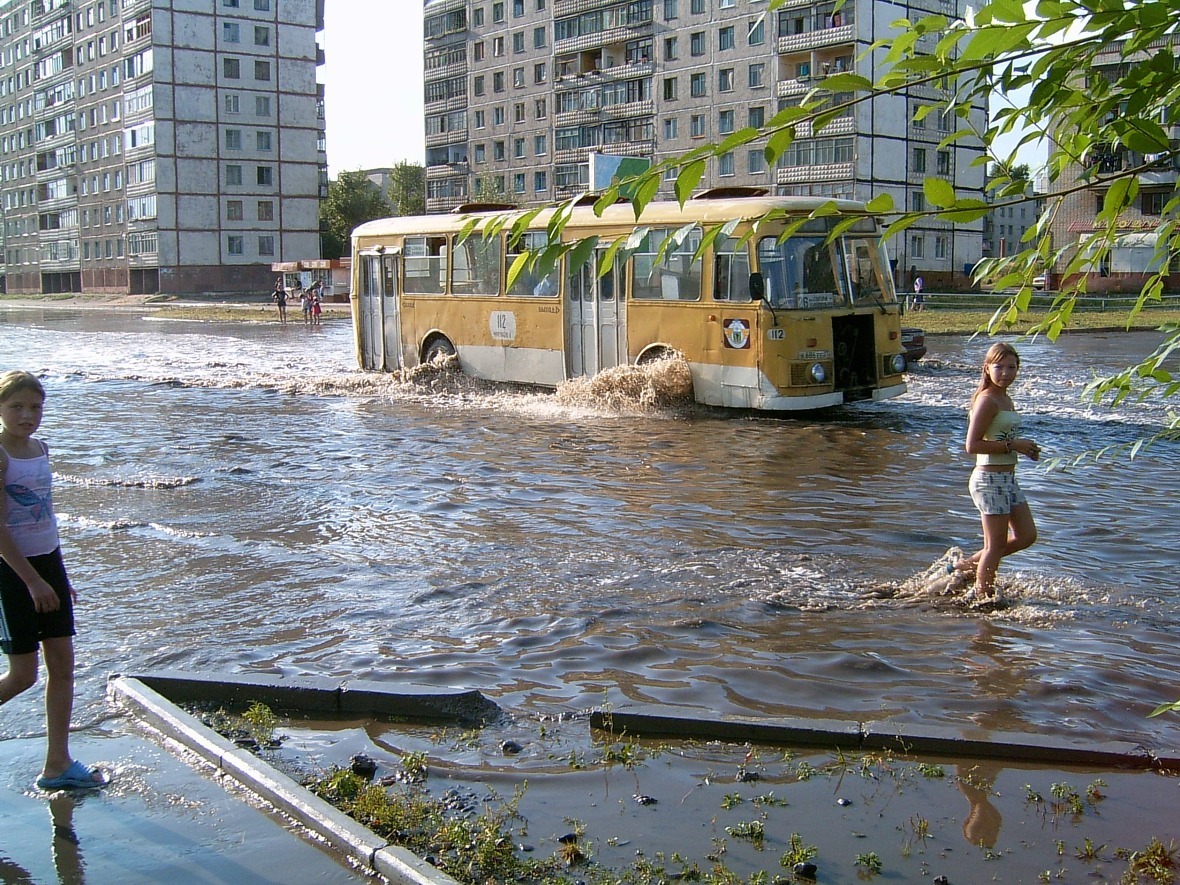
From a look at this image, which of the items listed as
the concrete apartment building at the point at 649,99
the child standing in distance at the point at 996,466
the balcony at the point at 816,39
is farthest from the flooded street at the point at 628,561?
the balcony at the point at 816,39

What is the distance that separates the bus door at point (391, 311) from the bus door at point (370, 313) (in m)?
0.15

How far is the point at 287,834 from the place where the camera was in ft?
14.2

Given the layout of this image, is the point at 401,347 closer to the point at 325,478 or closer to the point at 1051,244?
the point at 325,478

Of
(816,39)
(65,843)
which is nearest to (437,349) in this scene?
(65,843)

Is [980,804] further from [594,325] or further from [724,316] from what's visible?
[594,325]

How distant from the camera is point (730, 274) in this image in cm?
1644

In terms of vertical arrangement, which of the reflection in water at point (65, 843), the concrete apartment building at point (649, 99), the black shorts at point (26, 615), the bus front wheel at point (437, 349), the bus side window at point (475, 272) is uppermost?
the concrete apartment building at point (649, 99)

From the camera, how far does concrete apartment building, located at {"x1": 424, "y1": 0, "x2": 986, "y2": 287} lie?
6384 cm

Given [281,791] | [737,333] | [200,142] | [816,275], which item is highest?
[200,142]

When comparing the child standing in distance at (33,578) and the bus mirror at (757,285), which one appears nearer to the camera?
the child standing in distance at (33,578)

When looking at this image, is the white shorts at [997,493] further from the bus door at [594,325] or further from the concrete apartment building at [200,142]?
the concrete apartment building at [200,142]

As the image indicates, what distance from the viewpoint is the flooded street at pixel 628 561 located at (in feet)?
20.6

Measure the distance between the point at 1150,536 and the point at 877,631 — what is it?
149 inches

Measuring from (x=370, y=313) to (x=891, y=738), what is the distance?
1973 centimetres
